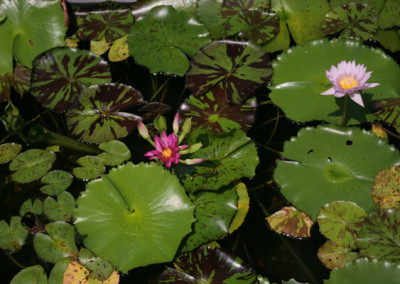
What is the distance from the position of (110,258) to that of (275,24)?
1.76 meters

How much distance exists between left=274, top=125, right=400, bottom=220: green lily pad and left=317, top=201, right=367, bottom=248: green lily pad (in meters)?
0.04

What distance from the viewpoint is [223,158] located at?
6.41 feet

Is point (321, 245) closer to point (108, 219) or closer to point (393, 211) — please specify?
point (393, 211)

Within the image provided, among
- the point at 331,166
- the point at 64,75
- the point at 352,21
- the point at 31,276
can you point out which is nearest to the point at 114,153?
the point at 64,75

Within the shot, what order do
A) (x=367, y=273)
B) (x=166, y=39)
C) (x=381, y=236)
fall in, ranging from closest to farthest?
(x=367, y=273)
(x=381, y=236)
(x=166, y=39)

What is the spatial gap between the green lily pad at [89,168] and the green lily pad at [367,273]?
1.34 m

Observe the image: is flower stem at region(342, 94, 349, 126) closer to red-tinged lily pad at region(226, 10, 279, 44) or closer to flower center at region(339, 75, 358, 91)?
flower center at region(339, 75, 358, 91)

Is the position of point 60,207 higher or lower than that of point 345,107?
lower

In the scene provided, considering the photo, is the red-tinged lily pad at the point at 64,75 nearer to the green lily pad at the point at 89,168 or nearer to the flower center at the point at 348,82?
the green lily pad at the point at 89,168

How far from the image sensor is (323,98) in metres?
2.13

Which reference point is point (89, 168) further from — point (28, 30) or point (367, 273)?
point (367, 273)

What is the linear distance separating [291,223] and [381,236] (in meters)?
0.42

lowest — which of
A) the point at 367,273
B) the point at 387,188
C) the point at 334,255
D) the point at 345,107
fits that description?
the point at 334,255

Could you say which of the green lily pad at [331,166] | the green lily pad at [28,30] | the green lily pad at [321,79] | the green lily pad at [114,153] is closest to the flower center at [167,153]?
the green lily pad at [114,153]
